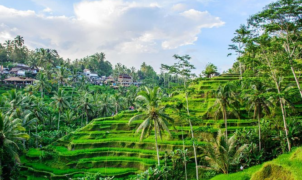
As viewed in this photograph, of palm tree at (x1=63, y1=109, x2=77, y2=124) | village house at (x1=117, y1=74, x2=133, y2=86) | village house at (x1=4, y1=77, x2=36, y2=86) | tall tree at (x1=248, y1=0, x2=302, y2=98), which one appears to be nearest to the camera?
tall tree at (x1=248, y1=0, x2=302, y2=98)

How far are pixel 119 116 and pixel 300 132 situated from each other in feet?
95.0

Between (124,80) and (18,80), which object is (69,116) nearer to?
(18,80)

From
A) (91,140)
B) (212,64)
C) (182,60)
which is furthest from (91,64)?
(182,60)

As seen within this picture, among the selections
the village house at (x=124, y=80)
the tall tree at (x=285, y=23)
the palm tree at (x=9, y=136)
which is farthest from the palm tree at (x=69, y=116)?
the village house at (x=124, y=80)

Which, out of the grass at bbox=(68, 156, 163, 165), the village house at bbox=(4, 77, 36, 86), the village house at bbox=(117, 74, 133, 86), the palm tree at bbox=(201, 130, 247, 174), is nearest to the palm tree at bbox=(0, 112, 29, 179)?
the grass at bbox=(68, 156, 163, 165)

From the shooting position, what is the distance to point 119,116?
1586 inches

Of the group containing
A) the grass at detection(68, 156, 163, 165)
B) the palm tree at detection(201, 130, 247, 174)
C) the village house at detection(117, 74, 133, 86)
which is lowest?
the grass at detection(68, 156, 163, 165)

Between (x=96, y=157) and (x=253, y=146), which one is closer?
(x=253, y=146)

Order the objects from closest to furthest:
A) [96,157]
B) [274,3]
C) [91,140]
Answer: [274,3]
[96,157]
[91,140]

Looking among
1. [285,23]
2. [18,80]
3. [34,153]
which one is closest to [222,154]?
[285,23]

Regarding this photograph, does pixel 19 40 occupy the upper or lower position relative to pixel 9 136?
upper

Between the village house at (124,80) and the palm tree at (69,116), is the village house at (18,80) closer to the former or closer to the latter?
the palm tree at (69,116)

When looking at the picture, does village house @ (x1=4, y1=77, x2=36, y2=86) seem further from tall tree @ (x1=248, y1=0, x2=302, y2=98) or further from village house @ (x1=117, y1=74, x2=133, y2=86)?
tall tree @ (x1=248, y1=0, x2=302, y2=98)

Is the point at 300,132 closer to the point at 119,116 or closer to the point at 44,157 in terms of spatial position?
the point at 119,116
